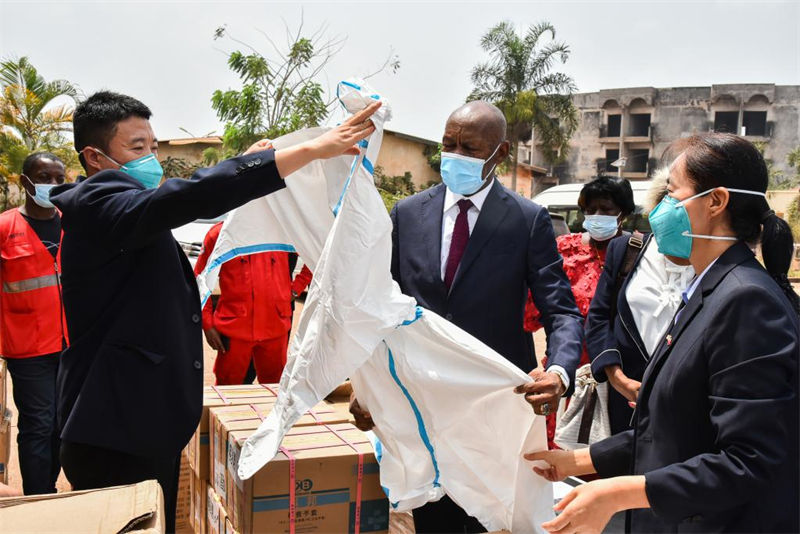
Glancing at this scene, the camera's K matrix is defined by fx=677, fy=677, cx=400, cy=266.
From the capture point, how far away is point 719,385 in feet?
4.88

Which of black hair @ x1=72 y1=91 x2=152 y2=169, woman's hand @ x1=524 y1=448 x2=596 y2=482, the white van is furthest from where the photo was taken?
the white van

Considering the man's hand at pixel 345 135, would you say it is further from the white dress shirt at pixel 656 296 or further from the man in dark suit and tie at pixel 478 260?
the white dress shirt at pixel 656 296

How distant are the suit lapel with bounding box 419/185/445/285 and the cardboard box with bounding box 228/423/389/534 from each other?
2.50ft

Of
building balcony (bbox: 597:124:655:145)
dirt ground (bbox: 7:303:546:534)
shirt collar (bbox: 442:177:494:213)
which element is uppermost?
building balcony (bbox: 597:124:655:145)

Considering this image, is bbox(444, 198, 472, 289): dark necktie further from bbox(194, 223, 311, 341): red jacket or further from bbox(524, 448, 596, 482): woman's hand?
bbox(194, 223, 311, 341): red jacket

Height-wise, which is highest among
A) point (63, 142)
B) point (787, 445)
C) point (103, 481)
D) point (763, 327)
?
point (63, 142)

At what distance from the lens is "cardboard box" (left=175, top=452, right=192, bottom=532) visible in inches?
142

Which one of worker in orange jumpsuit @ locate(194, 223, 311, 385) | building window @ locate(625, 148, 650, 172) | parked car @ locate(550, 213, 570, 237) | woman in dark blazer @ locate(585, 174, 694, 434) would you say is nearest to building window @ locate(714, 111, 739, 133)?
building window @ locate(625, 148, 650, 172)

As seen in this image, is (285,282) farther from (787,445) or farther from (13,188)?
(13,188)

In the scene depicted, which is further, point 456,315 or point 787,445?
point 456,315

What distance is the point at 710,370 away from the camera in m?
1.53

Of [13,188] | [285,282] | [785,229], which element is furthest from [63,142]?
[785,229]

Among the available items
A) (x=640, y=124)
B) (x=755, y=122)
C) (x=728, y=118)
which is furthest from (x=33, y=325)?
(x=755, y=122)

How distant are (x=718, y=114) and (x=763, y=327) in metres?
41.5
